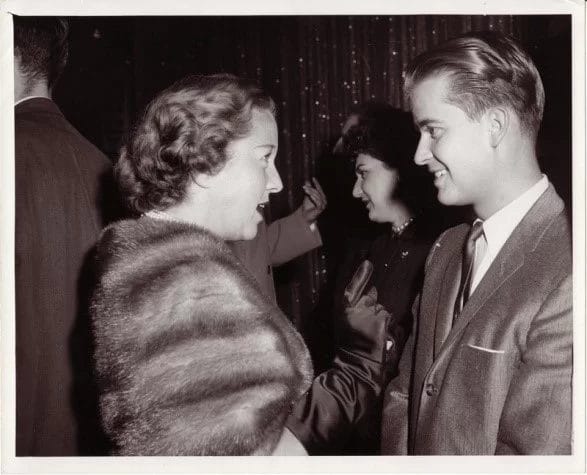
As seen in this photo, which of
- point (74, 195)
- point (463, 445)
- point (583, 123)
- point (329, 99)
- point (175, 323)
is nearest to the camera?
point (175, 323)

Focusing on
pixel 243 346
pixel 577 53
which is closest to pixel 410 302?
pixel 577 53

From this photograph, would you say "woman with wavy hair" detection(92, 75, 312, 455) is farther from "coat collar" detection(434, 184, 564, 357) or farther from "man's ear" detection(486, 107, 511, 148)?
"man's ear" detection(486, 107, 511, 148)

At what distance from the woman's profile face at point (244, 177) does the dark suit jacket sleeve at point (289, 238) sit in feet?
3.07

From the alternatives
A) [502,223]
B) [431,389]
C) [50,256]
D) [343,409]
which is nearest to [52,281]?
[50,256]

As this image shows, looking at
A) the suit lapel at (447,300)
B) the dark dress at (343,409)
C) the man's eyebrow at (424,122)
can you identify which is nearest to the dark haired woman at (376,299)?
the dark dress at (343,409)

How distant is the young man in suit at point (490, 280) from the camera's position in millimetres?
940

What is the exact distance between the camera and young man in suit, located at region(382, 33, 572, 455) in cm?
94

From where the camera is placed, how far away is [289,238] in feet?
6.88

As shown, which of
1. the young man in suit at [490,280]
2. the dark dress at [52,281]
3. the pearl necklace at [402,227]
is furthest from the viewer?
the pearl necklace at [402,227]

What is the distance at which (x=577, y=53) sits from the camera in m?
1.14

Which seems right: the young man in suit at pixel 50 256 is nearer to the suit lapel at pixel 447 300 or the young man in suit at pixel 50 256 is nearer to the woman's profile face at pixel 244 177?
the woman's profile face at pixel 244 177
